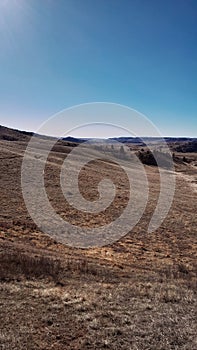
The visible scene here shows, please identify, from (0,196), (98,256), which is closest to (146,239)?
(98,256)

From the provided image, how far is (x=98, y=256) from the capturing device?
63.3 feet

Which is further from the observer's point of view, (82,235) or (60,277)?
(82,235)

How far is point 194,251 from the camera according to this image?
22109 millimetres

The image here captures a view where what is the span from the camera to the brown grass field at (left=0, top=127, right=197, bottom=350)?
28.2 ft

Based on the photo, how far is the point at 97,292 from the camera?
11844mm

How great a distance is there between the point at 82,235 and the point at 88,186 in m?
15.6

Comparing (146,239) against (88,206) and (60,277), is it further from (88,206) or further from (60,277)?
(60,277)

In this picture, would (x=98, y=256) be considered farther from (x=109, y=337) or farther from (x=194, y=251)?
(x=109, y=337)

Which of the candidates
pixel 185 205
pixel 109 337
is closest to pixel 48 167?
pixel 185 205

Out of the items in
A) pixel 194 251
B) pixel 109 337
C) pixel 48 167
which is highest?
pixel 48 167

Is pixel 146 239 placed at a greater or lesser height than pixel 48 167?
lesser

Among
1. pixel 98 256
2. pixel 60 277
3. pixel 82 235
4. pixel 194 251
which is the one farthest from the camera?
pixel 82 235

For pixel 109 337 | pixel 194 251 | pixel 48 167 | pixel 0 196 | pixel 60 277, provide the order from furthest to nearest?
pixel 48 167, pixel 0 196, pixel 194 251, pixel 60 277, pixel 109 337

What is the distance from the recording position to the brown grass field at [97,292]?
8586 millimetres
